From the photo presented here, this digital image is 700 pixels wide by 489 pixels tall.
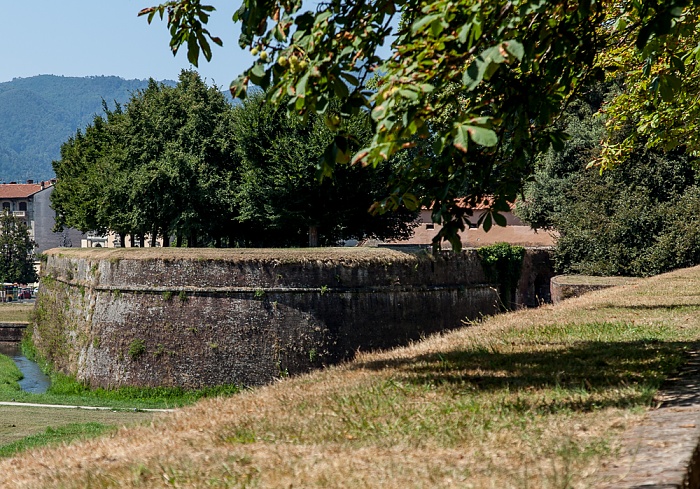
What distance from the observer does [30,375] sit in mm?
34625

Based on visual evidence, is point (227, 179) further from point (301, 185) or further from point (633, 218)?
point (633, 218)

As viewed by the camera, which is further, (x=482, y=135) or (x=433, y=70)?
(x=433, y=70)

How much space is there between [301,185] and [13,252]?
6758cm

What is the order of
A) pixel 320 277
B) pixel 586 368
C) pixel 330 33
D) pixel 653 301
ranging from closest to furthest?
pixel 330 33
pixel 586 368
pixel 653 301
pixel 320 277

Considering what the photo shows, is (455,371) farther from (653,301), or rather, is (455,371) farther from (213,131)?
(213,131)

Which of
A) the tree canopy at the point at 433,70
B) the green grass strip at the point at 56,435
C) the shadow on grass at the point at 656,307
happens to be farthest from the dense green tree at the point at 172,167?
the tree canopy at the point at 433,70

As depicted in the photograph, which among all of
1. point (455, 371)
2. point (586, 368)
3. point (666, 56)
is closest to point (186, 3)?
point (455, 371)

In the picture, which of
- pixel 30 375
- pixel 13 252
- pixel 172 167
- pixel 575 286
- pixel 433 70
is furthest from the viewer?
pixel 13 252

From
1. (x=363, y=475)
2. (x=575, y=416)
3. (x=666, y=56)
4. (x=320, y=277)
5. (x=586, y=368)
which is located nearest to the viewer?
(x=363, y=475)

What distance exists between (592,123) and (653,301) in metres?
26.6

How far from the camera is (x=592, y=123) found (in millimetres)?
41281

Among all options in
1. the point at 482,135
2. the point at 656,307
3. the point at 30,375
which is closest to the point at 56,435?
the point at 656,307

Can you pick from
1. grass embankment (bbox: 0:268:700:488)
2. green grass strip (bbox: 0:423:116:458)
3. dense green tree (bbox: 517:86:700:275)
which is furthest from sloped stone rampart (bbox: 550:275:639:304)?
grass embankment (bbox: 0:268:700:488)

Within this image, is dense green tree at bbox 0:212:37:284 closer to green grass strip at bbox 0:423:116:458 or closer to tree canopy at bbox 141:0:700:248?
green grass strip at bbox 0:423:116:458
